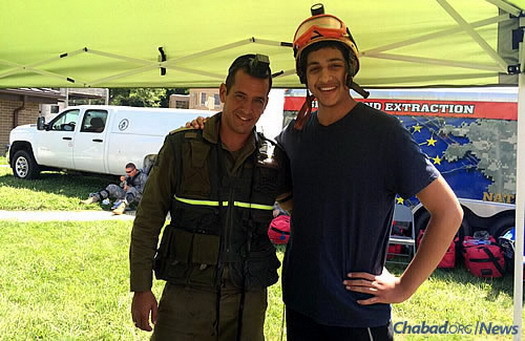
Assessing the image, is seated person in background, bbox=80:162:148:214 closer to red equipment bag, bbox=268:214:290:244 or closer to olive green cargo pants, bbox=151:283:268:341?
red equipment bag, bbox=268:214:290:244

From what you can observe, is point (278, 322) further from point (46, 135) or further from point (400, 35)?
point (46, 135)

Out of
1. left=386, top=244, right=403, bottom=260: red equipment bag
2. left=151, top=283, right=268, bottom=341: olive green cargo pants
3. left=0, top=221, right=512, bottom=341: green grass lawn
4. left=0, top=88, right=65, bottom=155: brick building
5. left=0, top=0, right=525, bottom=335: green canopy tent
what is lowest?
left=0, top=221, right=512, bottom=341: green grass lawn

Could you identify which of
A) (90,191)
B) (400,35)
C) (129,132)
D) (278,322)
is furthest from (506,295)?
(90,191)

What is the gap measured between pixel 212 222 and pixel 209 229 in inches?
1.3

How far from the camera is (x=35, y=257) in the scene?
19.7ft

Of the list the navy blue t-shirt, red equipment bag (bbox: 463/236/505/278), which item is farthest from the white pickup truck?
the navy blue t-shirt

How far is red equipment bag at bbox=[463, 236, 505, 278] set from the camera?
599 centimetres

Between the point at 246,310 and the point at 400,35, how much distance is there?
6.44ft

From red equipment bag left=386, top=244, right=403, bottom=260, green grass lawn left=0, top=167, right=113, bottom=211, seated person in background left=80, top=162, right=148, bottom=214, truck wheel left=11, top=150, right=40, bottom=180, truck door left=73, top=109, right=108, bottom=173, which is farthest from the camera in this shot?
truck wheel left=11, top=150, right=40, bottom=180

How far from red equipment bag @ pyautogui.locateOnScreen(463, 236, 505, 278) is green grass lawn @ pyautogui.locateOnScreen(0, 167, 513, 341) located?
12 cm

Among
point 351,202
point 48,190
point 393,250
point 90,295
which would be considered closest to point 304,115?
point 351,202

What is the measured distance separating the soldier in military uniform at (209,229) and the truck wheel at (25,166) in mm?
11675

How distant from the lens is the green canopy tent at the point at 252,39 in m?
2.49

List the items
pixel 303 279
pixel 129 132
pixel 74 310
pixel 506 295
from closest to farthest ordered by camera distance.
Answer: pixel 303 279 → pixel 74 310 → pixel 506 295 → pixel 129 132
